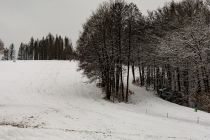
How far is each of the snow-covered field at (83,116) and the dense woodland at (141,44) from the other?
2873mm

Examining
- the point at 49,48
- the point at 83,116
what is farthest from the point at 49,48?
the point at 83,116

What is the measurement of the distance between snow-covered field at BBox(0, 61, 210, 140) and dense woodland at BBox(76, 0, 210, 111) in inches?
113

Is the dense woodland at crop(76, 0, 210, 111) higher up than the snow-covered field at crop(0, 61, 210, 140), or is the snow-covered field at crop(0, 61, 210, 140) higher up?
the dense woodland at crop(76, 0, 210, 111)

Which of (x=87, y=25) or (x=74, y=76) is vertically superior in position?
(x=87, y=25)

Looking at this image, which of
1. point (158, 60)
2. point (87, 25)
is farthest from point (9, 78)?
point (158, 60)

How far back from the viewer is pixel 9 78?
48906mm

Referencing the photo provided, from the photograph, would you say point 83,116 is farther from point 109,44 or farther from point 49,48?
point 49,48

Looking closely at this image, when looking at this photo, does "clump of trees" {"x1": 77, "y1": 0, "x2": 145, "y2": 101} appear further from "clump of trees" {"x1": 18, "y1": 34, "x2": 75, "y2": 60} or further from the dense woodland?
"clump of trees" {"x1": 18, "y1": 34, "x2": 75, "y2": 60}

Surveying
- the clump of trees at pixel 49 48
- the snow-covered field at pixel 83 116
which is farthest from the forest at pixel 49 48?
the snow-covered field at pixel 83 116

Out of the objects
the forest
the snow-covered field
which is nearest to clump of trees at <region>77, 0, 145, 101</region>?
the snow-covered field

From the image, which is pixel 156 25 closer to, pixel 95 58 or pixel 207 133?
pixel 95 58

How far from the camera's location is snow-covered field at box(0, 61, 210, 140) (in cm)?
1853

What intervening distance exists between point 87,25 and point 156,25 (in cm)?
1080

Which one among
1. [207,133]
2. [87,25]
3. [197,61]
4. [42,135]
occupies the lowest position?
[207,133]
